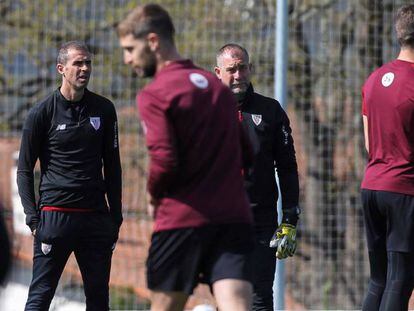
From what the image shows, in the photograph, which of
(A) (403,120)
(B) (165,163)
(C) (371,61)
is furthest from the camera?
(C) (371,61)

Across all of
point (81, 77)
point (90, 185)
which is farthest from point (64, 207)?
point (81, 77)

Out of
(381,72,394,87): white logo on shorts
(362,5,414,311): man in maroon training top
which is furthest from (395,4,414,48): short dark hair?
(381,72,394,87): white logo on shorts

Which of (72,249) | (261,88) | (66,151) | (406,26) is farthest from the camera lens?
(261,88)

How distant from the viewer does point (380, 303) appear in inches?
274

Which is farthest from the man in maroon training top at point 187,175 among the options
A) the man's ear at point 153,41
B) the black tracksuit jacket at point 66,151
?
the black tracksuit jacket at point 66,151

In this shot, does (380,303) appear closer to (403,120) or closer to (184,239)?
(403,120)

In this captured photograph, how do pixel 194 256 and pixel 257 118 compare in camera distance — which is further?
pixel 257 118

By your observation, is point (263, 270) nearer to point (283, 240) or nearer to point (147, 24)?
point (283, 240)

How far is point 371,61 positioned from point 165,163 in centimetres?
720

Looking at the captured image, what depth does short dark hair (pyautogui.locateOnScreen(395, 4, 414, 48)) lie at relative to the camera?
21.4 ft

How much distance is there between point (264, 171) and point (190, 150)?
6.28 feet

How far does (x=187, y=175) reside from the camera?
528 cm

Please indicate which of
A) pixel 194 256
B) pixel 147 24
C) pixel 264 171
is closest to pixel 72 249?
pixel 264 171

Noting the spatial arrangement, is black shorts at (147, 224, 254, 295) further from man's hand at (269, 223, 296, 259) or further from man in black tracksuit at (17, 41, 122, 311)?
man in black tracksuit at (17, 41, 122, 311)
